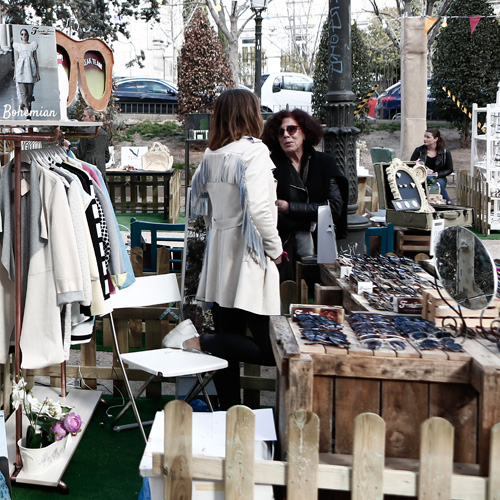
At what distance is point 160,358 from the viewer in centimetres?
417

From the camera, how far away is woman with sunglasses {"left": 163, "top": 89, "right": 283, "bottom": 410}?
4.23m

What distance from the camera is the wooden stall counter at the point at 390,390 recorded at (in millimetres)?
2818

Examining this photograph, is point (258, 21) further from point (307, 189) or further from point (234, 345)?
point (234, 345)

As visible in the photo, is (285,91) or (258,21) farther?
(285,91)

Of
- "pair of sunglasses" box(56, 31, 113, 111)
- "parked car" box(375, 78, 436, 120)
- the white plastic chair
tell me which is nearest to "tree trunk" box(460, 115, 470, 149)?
"parked car" box(375, 78, 436, 120)

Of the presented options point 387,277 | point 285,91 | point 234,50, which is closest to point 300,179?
point 387,277

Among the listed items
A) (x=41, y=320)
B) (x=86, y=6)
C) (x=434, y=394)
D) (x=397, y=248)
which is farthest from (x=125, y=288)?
(x=86, y=6)

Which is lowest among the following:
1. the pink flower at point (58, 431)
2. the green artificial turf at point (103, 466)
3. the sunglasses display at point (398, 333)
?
the green artificial turf at point (103, 466)

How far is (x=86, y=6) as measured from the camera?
67.2ft

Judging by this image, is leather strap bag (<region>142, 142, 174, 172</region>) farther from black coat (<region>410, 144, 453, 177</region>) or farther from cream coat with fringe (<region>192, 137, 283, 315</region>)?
cream coat with fringe (<region>192, 137, 283, 315</region>)

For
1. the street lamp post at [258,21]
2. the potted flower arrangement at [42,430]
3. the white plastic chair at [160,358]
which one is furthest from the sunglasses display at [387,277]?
Answer: the street lamp post at [258,21]

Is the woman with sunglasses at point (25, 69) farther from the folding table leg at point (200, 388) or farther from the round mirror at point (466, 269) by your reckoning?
the round mirror at point (466, 269)

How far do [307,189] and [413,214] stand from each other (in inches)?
126

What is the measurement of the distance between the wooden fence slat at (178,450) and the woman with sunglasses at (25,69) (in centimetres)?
168
